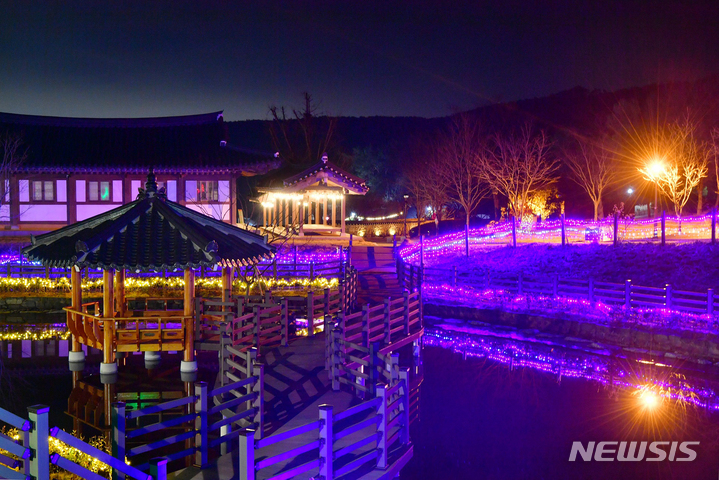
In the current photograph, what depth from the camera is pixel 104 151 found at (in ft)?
99.2

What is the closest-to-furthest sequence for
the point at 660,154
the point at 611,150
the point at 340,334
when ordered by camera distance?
1. the point at 340,334
2. the point at 660,154
3. the point at 611,150

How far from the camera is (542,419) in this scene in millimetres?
12727

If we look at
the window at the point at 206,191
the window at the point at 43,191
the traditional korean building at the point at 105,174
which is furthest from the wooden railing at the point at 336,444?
the window at the point at 43,191

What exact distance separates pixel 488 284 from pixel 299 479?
1740 centimetres

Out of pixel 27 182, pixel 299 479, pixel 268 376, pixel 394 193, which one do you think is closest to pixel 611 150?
pixel 394 193

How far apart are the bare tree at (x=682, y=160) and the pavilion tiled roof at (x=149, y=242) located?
116 feet

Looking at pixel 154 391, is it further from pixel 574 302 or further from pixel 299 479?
pixel 574 302

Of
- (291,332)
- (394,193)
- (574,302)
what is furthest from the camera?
(394,193)

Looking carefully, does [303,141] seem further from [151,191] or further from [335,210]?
[151,191]

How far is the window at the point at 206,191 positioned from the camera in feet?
99.2

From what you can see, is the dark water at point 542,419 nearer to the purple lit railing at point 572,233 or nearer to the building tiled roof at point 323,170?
the purple lit railing at point 572,233

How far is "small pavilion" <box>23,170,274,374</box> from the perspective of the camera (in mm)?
12344

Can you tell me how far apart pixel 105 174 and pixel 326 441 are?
2677cm

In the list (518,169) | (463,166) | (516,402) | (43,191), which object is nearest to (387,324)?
(516,402)
